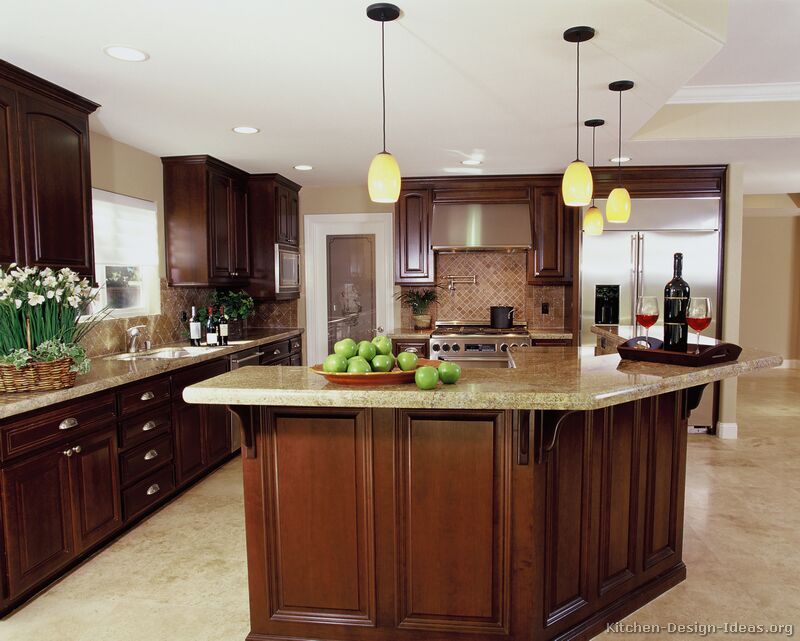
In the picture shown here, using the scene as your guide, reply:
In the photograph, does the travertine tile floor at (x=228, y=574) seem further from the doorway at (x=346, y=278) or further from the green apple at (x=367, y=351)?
the doorway at (x=346, y=278)

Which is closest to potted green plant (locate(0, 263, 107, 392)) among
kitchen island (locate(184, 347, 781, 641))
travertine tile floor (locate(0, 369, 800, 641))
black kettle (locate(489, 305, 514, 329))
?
travertine tile floor (locate(0, 369, 800, 641))

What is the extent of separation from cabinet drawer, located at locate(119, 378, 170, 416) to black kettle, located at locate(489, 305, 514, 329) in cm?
319

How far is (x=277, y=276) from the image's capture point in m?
5.50

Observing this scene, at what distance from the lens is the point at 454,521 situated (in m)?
2.10

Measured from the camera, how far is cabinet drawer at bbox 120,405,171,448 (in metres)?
3.24

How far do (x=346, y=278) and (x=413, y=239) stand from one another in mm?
939

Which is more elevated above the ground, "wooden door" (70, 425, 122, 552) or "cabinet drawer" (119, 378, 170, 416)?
"cabinet drawer" (119, 378, 170, 416)

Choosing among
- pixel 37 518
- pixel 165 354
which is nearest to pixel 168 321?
pixel 165 354

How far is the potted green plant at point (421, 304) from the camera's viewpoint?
19.3 feet

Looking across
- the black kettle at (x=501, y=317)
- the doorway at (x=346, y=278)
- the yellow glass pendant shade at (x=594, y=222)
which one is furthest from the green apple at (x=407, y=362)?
the doorway at (x=346, y=278)

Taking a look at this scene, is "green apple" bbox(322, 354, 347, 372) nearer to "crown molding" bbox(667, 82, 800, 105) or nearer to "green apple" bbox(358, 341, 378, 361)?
"green apple" bbox(358, 341, 378, 361)

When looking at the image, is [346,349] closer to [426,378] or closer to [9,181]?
[426,378]

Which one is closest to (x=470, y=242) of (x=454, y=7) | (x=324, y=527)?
(x=454, y=7)

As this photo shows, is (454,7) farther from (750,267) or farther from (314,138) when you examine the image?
(750,267)
